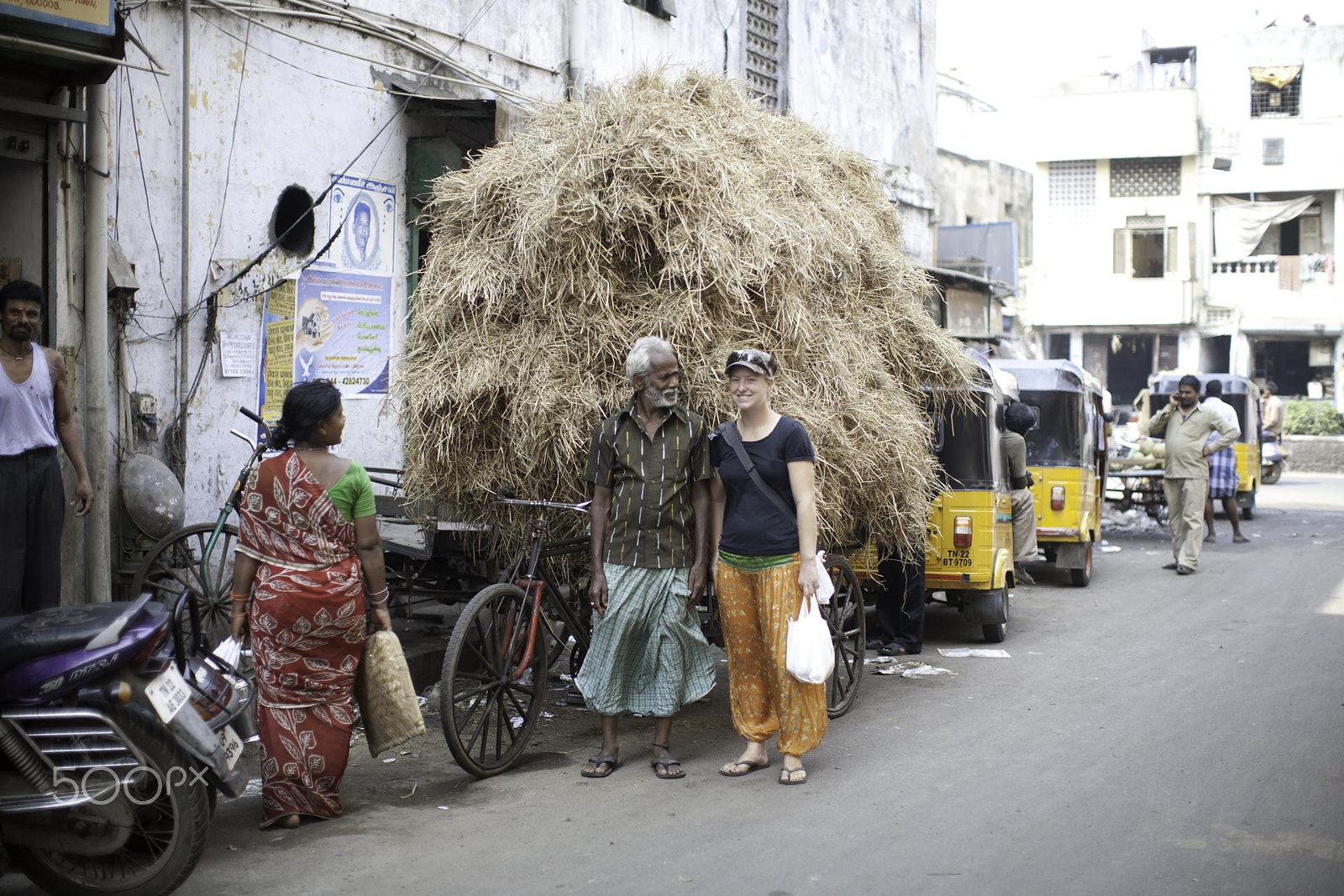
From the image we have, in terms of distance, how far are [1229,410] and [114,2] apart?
1292cm

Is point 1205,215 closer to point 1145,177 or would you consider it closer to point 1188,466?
point 1145,177

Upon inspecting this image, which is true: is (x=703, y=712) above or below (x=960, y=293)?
below

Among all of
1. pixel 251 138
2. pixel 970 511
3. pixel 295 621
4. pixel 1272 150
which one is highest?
pixel 1272 150

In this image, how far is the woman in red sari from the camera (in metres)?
4.66

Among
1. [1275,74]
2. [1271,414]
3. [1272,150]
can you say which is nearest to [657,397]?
[1271,414]

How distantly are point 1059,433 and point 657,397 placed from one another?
25.1ft

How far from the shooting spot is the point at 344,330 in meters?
8.87

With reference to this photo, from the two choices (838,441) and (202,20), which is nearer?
(838,441)

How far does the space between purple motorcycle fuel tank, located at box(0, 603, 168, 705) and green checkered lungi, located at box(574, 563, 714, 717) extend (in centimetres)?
204

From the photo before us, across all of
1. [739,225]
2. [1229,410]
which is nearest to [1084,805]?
[739,225]

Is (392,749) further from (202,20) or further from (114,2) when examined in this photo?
(202,20)

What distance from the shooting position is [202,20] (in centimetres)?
768

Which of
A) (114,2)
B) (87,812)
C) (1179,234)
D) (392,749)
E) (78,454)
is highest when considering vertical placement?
A: (1179,234)

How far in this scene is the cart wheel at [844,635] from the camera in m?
6.52
